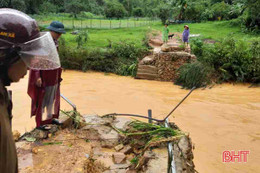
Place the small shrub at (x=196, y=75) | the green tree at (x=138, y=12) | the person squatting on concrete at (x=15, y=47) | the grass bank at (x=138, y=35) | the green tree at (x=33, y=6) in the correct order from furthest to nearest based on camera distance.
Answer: the green tree at (x=138, y=12) < the green tree at (x=33, y=6) < the grass bank at (x=138, y=35) < the small shrub at (x=196, y=75) < the person squatting on concrete at (x=15, y=47)

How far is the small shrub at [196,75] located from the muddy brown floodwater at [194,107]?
0.39m

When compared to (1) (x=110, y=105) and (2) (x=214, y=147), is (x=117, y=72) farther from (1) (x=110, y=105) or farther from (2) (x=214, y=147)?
(2) (x=214, y=147)

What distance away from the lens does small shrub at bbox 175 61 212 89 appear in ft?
29.6

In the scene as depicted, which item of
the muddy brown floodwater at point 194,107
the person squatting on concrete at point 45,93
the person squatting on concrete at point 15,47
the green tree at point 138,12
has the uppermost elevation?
the green tree at point 138,12

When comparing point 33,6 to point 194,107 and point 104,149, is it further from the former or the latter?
point 104,149

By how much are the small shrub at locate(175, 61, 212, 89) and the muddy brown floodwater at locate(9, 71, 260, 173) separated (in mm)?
393

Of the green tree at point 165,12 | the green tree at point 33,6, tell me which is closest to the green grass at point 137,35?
the green tree at point 33,6

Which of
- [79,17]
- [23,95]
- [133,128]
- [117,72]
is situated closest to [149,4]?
[79,17]

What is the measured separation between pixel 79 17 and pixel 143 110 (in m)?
21.5

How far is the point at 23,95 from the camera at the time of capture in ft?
25.1

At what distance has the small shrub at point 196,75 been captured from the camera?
901 centimetres

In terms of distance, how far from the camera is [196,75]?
902 centimetres

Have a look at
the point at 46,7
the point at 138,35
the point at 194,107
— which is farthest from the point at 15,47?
the point at 46,7

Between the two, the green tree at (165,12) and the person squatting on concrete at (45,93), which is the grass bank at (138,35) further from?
the person squatting on concrete at (45,93)
